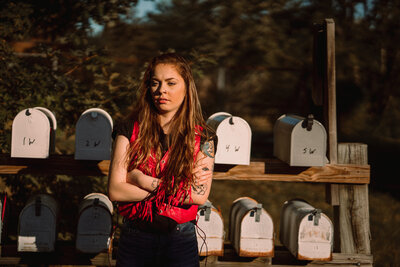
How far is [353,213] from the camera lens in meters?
2.64

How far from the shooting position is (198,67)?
12.1ft

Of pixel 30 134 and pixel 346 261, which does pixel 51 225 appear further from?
pixel 346 261

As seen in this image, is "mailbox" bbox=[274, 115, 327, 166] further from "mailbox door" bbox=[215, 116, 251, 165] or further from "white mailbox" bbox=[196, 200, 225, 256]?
"white mailbox" bbox=[196, 200, 225, 256]

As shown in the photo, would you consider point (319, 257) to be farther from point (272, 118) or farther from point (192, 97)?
point (272, 118)

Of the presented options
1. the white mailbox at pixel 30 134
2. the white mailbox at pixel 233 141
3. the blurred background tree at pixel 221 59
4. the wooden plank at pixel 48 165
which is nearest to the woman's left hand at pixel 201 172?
the white mailbox at pixel 233 141

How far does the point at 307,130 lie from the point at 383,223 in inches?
122

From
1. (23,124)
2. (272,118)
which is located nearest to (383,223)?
(23,124)

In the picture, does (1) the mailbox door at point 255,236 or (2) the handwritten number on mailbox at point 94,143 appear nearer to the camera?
(2) the handwritten number on mailbox at point 94,143

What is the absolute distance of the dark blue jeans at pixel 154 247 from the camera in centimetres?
166

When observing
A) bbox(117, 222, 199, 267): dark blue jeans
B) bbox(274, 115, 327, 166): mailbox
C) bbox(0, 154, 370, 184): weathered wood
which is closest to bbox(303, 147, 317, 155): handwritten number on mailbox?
bbox(274, 115, 327, 166): mailbox

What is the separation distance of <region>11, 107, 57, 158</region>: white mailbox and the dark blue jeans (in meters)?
0.91

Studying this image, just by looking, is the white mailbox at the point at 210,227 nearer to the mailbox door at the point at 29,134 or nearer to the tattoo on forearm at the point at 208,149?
the tattoo on forearm at the point at 208,149

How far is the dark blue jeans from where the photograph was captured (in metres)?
1.66

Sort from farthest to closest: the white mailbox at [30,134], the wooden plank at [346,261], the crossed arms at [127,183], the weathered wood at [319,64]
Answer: the weathered wood at [319,64]
the wooden plank at [346,261]
the white mailbox at [30,134]
the crossed arms at [127,183]
